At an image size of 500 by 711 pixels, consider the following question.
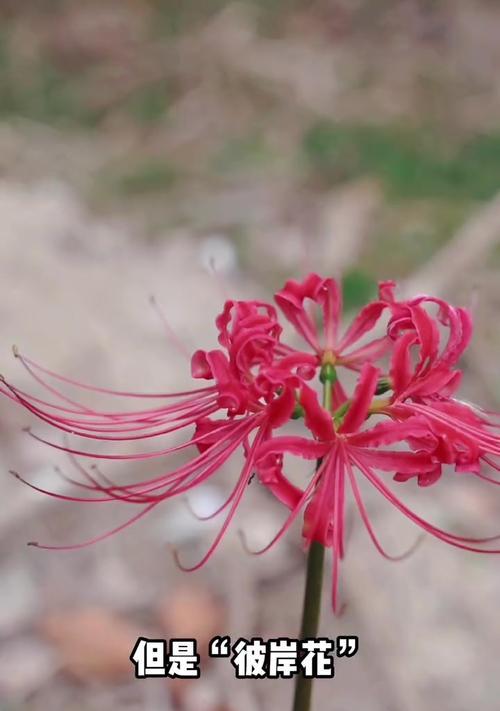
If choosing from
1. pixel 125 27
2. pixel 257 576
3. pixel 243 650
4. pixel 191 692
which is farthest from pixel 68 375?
pixel 125 27

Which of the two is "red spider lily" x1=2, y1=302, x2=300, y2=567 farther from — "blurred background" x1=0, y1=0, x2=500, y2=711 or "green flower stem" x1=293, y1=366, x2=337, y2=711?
"blurred background" x1=0, y1=0, x2=500, y2=711

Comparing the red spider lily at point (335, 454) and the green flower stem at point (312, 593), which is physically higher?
the red spider lily at point (335, 454)

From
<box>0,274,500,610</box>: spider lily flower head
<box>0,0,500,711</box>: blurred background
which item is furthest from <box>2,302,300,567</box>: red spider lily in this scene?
<box>0,0,500,711</box>: blurred background

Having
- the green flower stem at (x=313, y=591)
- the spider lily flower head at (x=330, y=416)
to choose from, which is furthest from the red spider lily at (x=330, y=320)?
the green flower stem at (x=313, y=591)

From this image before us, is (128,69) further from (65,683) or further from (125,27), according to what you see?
(65,683)

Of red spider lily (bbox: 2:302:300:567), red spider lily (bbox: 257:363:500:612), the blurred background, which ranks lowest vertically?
red spider lily (bbox: 257:363:500:612)

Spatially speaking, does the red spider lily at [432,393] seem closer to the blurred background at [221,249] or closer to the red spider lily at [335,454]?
the red spider lily at [335,454]
